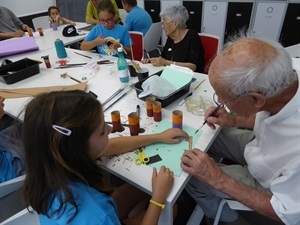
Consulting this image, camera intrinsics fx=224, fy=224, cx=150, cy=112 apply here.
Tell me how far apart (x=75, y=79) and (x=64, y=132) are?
1.11 m

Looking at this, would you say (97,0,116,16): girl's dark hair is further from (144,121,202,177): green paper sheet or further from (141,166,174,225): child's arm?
(141,166,174,225): child's arm

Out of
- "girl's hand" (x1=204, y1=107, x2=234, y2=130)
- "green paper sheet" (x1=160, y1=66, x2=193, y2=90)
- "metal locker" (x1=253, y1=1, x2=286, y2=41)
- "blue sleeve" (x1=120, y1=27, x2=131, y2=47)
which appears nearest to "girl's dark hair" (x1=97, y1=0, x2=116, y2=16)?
"blue sleeve" (x1=120, y1=27, x2=131, y2=47)

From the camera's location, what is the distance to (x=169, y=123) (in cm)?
120

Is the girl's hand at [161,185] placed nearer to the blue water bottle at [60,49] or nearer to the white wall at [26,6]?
the blue water bottle at [60,49]

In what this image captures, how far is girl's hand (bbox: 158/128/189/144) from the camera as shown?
1.06m

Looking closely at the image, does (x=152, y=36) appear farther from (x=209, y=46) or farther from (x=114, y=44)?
(x=209, y=46)

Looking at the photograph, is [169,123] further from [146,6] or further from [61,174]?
[146,6]

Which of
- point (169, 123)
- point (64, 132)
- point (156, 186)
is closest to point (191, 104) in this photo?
point (169, 123)

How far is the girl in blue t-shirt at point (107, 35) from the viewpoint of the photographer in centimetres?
219

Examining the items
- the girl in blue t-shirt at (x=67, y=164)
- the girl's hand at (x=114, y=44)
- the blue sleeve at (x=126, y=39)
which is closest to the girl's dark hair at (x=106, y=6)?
the blue sleeve at (x=126, y=39)

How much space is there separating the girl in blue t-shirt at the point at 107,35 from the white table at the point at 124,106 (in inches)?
4.9

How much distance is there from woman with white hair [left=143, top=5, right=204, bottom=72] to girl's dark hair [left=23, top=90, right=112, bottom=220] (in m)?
1.33

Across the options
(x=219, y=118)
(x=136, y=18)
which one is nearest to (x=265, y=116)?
(x=219, y=118)

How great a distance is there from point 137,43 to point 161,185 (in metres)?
2.05
